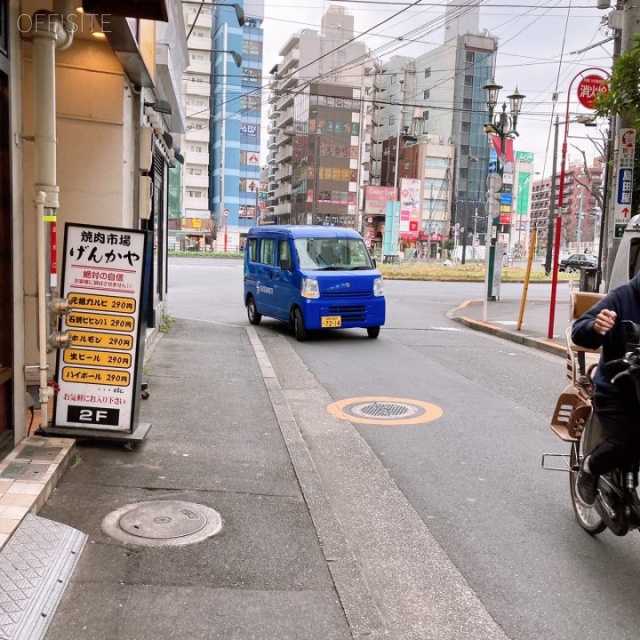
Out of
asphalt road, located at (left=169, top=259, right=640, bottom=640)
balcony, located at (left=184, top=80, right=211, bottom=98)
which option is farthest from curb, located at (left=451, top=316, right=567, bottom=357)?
balcony, located at (left=184, top=80, right=211, bottom=98)

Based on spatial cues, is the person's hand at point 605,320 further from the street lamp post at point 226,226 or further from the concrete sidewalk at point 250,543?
the street lamp post at point 226,226

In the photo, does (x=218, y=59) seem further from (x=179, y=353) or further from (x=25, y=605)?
(x=25, y=605)

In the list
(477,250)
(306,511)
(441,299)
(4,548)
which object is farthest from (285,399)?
(477,250)

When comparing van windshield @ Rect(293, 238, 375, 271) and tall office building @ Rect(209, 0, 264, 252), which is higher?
tall office building @ Rect(209, 0, 264, 252)

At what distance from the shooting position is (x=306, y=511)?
4367 millimetres

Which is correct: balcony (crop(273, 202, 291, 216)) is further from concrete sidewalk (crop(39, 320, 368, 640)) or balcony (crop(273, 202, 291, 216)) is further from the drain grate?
concrete sidewalk (crop(39, 320, 368, 640))

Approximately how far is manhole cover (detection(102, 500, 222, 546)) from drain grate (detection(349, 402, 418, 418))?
3.18 m

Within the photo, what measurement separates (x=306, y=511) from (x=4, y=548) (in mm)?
1816

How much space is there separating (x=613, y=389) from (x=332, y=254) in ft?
30.9

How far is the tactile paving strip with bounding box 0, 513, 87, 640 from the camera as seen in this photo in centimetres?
286

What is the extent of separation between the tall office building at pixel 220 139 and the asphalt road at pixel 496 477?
62473 millimetres

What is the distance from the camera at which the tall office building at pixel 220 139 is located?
7275 centimetres

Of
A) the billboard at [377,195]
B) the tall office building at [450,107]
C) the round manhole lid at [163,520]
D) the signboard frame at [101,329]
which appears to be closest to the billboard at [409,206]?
the billboard at [377,195]

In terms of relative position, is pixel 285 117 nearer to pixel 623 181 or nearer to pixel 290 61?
pixel 290 61
